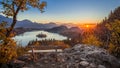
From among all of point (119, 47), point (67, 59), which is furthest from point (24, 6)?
point (119, 47)

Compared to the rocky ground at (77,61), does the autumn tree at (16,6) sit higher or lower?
higher

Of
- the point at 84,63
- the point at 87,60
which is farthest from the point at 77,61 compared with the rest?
the point at 87,60

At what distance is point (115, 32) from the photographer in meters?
46.5

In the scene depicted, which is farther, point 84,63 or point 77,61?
point 77,61

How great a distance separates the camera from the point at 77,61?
3058cm

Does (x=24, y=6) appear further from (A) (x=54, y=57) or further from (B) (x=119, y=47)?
(B) (x=119, y=47)

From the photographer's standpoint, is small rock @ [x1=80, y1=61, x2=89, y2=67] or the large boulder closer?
small rock @ [x1=80, y1=61, x2=89, y2=67]

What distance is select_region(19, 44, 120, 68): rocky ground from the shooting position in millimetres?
29569

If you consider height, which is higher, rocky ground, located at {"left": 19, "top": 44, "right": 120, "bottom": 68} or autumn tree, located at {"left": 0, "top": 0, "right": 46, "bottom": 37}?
autumn tree, located at {"left": 0, "top": 0, "right": 46, "bottom": 37}

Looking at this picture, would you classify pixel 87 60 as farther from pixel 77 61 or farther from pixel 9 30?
pixel 9 30

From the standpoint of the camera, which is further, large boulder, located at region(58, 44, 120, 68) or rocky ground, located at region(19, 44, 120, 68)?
large boulder, located at region(58, 44, 120, 68)

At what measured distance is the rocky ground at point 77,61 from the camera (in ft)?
97.0

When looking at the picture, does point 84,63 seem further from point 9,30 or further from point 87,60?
point 9,30

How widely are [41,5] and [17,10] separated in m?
2.90
